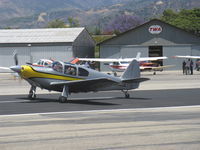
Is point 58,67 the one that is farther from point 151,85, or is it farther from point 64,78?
point 151,85

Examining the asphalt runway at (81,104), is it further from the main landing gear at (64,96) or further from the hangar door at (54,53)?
the hangar door at (54,53)

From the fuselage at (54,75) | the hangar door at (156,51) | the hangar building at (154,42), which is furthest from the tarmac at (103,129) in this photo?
the hangar door at (156,51)

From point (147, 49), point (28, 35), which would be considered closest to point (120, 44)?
point (147, 49)

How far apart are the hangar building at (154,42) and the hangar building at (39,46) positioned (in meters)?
4.73

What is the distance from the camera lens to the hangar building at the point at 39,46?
64125mm

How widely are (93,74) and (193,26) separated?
80.8 metres

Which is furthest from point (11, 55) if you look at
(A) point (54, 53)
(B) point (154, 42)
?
(B) point (154, 42)

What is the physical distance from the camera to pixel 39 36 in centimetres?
6675

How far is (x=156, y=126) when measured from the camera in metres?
13.2

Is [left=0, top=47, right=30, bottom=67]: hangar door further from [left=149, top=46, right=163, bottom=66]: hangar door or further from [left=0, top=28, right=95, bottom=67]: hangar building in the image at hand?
[left=149, top=46, right=163, bottom=66]: hangar door

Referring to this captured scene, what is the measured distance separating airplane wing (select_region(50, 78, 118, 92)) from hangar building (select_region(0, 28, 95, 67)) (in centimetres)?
4179

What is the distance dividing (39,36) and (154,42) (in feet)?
53.6

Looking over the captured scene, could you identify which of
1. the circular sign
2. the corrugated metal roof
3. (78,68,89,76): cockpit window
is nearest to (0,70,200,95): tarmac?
(78,68,89,76): cockpit window

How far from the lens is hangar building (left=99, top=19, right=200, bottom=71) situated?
65.6m
